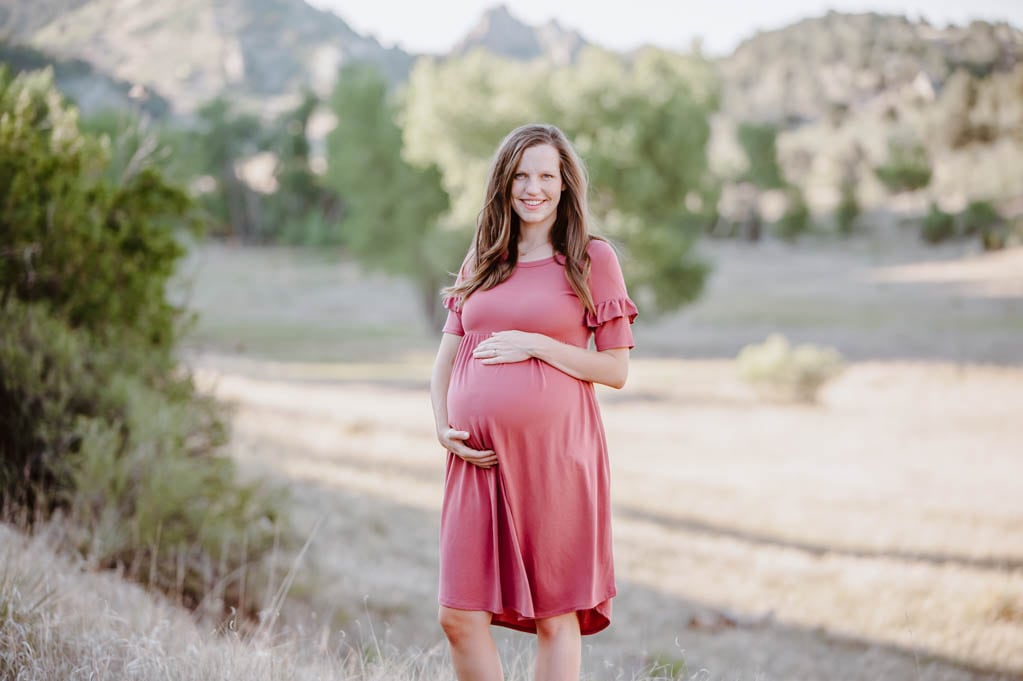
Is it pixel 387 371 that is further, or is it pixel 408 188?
pixel 408 188

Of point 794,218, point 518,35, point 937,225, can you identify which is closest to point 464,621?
point 937,225

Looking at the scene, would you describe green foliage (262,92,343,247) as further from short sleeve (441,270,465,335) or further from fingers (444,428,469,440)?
fingers (444,428,469,440)

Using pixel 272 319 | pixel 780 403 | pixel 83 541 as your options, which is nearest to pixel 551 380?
pixel 83 541

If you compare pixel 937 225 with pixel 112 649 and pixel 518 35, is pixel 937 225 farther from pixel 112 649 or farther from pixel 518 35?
pixel 518 35

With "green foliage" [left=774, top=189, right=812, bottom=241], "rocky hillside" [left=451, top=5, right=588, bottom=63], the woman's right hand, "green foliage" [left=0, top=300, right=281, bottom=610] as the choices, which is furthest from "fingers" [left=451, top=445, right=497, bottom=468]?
"rocky hillside" [left=451, top=5, right=588, bottom=63]

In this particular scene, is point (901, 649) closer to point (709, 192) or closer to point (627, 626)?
point (627, 626)

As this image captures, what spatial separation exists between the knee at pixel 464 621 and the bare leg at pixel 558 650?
19 centimetres

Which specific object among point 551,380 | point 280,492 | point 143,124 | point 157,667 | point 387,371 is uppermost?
point 143,124

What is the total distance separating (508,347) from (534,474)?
16.7 inches

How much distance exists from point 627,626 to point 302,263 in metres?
49.4

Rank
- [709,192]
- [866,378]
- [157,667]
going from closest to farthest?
[157,667], [866,378], [709,192]

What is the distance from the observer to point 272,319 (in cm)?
3759

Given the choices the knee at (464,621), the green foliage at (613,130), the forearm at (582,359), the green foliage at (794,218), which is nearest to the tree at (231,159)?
the green foliage at (613,130)

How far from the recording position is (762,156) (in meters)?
61.2
